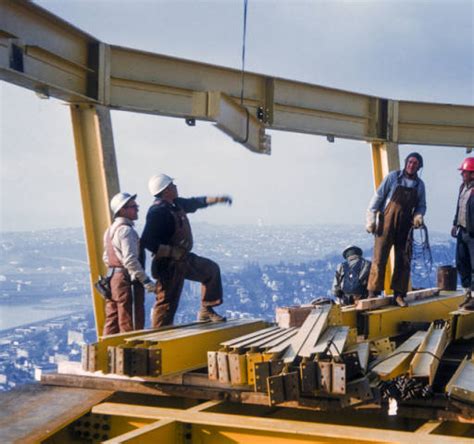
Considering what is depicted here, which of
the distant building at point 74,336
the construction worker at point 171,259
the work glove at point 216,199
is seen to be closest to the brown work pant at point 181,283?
the construction worker at point 171,259

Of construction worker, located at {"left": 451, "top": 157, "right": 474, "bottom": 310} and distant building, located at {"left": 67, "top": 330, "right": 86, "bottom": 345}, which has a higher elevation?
construction worker, located at {"left": 451, "top": 157, "right": 474, "bottom": 310}

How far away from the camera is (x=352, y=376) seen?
606 centimetres

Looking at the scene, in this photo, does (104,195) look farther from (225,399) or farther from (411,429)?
(411,429)

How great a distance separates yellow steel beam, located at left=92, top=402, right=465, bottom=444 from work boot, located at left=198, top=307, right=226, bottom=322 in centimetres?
251

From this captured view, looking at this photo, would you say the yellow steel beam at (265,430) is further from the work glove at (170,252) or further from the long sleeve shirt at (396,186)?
the long sleeve shirt at (396,186)

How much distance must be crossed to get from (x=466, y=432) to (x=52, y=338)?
6917 mm

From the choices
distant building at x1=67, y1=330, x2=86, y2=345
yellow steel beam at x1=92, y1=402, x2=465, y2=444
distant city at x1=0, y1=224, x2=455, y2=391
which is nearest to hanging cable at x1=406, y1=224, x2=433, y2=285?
distant city at x1=0, y1=224, x2=455, y2=391

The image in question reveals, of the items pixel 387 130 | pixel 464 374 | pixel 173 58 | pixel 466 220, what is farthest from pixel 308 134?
pixel 464 374

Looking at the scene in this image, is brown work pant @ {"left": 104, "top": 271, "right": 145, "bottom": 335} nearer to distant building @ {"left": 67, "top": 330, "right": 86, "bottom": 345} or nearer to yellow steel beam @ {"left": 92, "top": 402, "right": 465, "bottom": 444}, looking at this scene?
distant building @ {"left": 67, "top": 330, "right": 86, "bottom": 345}

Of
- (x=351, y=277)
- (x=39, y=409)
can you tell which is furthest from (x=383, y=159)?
(x=39, y=409)

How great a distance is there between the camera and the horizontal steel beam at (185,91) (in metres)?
8.79

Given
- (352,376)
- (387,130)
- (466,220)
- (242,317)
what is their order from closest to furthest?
1. (352,376)
2. (242,317)
3. (466,220)
4. (387,130)

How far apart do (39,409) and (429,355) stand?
2.73 meters

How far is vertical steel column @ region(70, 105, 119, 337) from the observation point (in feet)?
33.0
